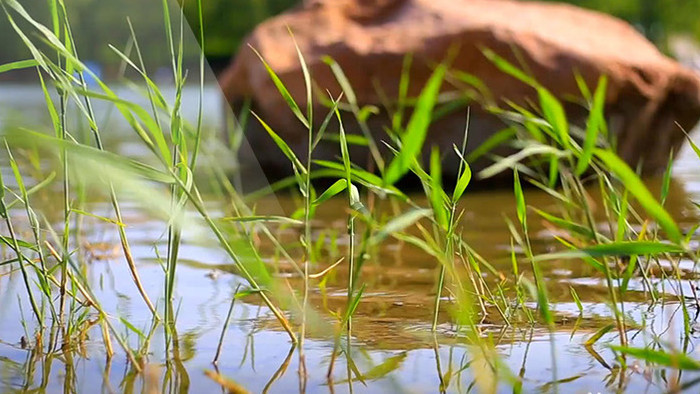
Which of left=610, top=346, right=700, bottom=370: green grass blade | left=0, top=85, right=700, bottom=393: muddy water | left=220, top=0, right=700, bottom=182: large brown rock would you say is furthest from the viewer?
left=220, top=0, right=700, bottom=182: large brown rock

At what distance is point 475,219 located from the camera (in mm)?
2607

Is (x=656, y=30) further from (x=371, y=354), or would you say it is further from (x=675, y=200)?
(x=371, y=354)

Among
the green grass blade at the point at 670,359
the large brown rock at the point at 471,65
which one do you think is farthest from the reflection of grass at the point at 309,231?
the large brown rock at the point at 471,65

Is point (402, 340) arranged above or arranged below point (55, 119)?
below

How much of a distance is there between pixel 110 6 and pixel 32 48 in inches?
98.2

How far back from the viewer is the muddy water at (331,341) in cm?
104

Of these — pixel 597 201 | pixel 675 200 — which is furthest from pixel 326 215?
pixel 675 200

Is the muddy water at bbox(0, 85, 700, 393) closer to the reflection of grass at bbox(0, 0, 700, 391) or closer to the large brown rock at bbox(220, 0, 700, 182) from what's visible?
the reflection of grass at bbox(0, 0, 700, 391)

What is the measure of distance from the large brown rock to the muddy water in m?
1.60

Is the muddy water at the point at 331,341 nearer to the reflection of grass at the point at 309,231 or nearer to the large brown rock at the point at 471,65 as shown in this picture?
the reflection of grass at the point at 309,231

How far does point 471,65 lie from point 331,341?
2.40 meters

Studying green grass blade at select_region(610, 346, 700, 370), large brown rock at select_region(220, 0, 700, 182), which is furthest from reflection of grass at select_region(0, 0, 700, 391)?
large brown rock at select_region(220, 0, 700, 182)

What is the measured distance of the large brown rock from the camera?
136 inches

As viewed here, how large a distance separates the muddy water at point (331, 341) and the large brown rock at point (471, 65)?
63.0 inches
